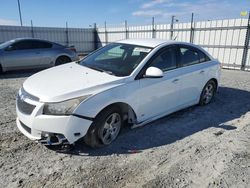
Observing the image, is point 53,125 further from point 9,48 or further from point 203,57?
point 9,48

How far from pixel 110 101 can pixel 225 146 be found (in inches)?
79.4

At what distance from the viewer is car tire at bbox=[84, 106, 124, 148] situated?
3211 millimetres

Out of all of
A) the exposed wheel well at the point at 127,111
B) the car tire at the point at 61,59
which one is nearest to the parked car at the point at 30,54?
the car tire at the point at 61,59

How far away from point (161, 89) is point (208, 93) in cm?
212

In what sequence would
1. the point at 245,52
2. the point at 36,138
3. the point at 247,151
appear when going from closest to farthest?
the point at 36,138
the point at 247,151
the point at 245,52

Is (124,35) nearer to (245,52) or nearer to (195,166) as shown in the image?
(245,52)

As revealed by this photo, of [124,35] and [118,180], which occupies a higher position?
[124,35]

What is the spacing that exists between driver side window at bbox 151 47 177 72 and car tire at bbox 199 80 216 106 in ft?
4.68


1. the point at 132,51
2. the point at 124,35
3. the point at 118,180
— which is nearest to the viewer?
the point at 118,180

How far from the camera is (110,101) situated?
3246 mm

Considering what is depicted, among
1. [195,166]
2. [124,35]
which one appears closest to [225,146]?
[195,166]

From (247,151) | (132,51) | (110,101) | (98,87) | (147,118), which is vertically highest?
(132,51)

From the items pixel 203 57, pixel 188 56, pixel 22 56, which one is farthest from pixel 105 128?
pixel 22 56

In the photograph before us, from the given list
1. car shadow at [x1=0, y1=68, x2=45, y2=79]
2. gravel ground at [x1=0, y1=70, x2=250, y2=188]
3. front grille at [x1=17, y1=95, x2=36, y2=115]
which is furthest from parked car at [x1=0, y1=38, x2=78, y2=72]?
front grille at [x1=17, y1=95, x2=36, y2=115]
